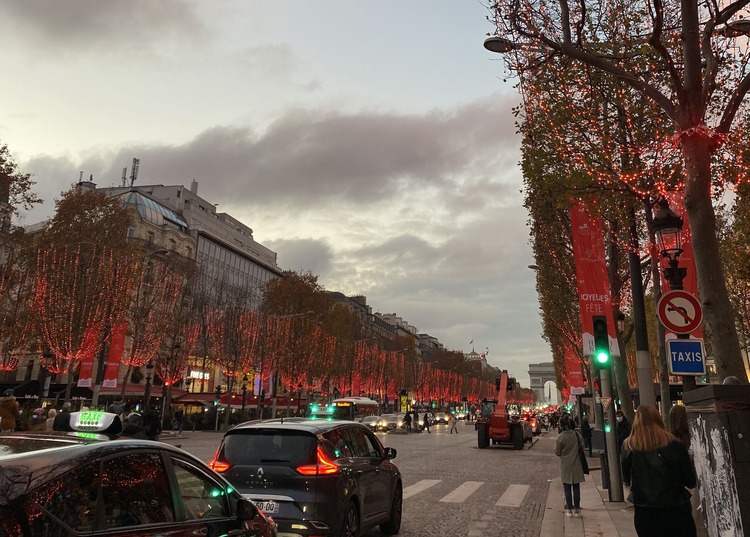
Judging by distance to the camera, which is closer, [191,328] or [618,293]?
[618,293]

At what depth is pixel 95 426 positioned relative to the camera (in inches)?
192

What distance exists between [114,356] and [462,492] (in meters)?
22.4

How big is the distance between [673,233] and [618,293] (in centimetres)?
1396

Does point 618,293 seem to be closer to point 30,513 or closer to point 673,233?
point 673,233

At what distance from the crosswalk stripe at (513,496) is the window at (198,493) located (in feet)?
30.8

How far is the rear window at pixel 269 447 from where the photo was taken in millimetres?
6898

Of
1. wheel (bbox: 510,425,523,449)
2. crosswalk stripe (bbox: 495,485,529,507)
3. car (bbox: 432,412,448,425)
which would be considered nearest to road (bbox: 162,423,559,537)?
crosswalk stripe (bbox: 495,485,529,507)

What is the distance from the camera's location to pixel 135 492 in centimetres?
342

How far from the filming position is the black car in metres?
6.55

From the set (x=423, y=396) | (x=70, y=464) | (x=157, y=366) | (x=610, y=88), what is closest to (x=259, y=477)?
(x=70, y=464)

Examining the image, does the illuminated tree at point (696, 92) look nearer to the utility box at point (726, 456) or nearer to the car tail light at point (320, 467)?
the utility box at point (726, 456)

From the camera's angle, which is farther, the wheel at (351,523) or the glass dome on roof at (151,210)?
the glass dome on roof at (151,210)

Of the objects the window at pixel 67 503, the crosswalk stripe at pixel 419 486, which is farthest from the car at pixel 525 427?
the window at pixel 67 503

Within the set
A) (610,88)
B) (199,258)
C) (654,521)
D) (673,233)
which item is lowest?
(654,521)
